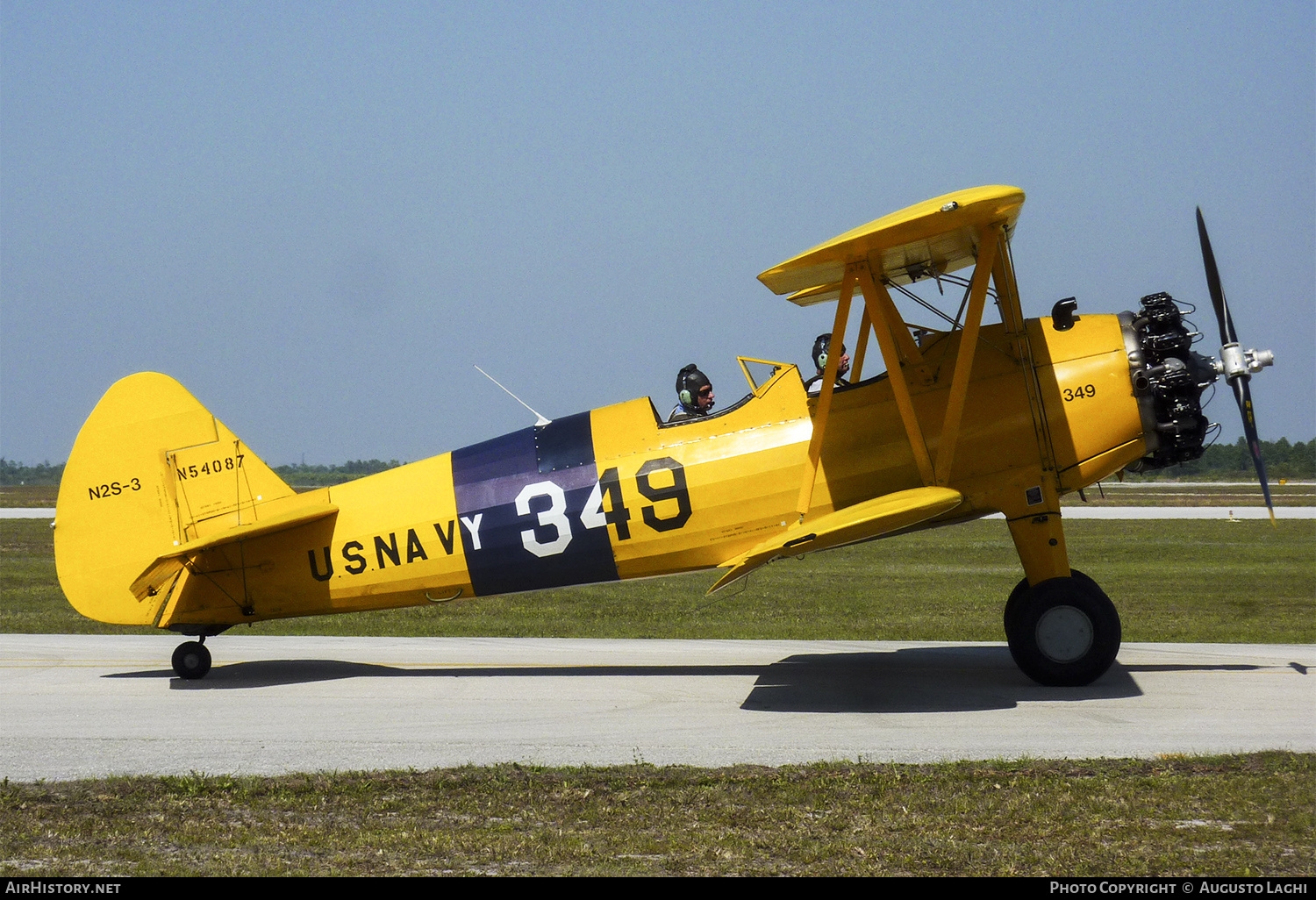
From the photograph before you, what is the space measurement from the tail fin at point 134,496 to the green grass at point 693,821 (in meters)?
4.25

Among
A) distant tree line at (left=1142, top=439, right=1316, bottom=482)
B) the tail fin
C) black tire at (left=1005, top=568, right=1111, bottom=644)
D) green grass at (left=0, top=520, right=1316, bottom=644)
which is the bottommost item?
distant tree line at (left=1142, top=439, right=1316, bottom=482)

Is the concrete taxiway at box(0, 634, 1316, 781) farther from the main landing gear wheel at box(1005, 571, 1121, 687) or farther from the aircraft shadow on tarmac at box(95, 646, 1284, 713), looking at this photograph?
the main landing gear wheel at box(1005, 571, 1121, 687)

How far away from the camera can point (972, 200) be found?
26.5ft

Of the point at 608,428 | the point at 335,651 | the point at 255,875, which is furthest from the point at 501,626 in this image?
the point at 255,875

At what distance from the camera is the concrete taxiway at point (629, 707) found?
769 centimetres

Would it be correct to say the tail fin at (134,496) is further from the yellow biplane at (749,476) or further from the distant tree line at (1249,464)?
the distant tree line at (1249,464)

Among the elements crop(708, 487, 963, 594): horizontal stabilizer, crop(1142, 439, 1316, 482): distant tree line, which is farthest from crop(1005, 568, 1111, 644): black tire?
crop(1142, 439, 1316, 482): distant tree line

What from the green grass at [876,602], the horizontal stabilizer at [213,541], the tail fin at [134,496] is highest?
the tail fin at [134,496]

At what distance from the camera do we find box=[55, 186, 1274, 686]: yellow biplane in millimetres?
9188

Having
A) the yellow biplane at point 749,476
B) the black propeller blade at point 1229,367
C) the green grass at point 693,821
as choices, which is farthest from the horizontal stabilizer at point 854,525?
the black propeller blade at point 1229,367

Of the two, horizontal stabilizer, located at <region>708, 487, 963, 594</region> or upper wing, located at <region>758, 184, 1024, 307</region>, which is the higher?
upper wing, located at <region>758, 184, 1024, 307</region>

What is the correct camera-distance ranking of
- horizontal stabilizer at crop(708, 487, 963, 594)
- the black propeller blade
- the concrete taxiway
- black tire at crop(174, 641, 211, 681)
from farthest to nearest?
1. black tire at crop(174, 641, 211, 681)
2. the black propeller blade
3. horizontal stabilizer at crop(708, 487, 963, 594)
4. the concrete taxiway

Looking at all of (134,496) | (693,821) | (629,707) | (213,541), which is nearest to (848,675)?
(629,707)

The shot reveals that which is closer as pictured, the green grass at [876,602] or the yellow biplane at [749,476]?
the yellow biplane at [749,476]
